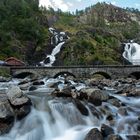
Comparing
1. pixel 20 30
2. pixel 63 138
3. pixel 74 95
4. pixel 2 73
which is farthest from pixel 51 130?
pixel 20 30

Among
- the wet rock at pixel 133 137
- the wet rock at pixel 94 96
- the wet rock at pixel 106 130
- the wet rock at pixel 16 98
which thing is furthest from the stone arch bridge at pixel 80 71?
the wet rock at pixel 133 137

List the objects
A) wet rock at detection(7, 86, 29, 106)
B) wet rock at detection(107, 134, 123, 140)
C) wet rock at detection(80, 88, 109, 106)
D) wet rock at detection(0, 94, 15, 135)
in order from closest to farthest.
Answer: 1. wet rock at detection(107, 134, 123, 140)
2. wet rock at detection(0, 94, 15, 135)
3. wet rock at detection(7, 86, 29, 106)
4. wet rock at detection(80, 88, 109, 106)

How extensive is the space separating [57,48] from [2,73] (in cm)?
4046

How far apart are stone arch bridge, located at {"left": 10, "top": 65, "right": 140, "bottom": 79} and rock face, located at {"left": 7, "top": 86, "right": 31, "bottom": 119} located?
4673cm

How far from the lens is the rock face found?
20.6m

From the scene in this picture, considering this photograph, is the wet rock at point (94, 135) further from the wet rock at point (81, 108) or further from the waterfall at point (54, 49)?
the waterfall at point (54, 49)

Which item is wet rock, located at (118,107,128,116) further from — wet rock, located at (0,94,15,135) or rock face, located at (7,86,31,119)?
wet rock, located at (0,94,15,135)

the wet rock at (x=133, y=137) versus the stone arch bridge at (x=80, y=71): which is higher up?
the wet rock at (x=133, y=137)

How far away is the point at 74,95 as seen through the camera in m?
25.6

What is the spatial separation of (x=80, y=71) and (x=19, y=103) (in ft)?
164

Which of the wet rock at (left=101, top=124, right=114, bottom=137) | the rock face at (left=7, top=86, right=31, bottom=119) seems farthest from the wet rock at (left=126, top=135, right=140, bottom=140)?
the rock face at (left=7, top=86, right=31, bottom=119)

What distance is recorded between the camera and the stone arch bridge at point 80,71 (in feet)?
229

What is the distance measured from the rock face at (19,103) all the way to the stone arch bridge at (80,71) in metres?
46.7

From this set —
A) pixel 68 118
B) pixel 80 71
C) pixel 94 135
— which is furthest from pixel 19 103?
pixel 80 71
